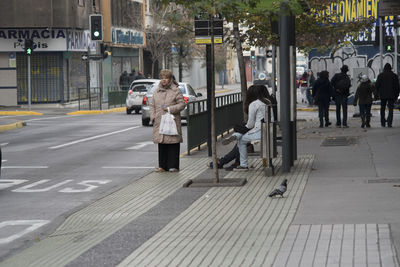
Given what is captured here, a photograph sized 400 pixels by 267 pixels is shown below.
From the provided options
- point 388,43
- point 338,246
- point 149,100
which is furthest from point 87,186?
point 388,43

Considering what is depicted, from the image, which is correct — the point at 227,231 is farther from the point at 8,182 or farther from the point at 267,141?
the point at 8,182

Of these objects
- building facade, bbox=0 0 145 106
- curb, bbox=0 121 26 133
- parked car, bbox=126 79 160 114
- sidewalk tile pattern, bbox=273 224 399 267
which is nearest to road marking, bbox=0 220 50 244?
sidewalk tile pattern, bbox=273 224 399 267

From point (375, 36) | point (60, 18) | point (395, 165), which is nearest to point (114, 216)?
point (395, 165)

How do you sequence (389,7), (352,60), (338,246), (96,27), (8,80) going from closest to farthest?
(338,246), (389,7), (352,60), (96,27), (8,80)

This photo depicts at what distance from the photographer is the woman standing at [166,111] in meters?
15.3

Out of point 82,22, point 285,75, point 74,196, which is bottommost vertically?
point 74,196

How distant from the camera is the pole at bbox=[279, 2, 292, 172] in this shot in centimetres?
1437

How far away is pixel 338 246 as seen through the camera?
778 cm

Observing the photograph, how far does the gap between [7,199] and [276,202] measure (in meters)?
4.10

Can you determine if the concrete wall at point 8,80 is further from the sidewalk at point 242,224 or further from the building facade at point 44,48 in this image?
the sidewalk at point 242,224

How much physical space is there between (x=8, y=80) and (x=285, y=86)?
34560 millimetres

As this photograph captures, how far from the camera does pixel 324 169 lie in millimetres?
14836

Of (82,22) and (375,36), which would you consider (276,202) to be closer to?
(375,36)

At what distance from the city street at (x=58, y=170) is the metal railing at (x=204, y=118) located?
0.97 m
